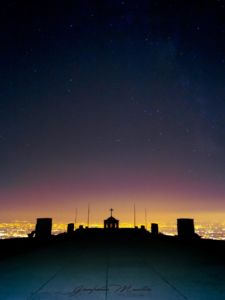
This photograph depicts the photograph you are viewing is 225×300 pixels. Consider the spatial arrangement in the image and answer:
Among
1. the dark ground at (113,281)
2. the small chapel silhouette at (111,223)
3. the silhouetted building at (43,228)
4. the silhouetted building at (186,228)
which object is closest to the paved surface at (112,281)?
the dark ground at (113,281)

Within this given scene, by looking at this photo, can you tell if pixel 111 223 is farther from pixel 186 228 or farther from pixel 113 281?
pixel 113 281

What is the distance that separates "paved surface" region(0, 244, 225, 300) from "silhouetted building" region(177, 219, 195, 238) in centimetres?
812

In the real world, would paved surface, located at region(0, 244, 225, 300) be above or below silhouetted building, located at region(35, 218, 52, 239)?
below

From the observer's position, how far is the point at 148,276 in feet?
18.0

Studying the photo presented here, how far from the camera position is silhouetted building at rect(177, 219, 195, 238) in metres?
14.7

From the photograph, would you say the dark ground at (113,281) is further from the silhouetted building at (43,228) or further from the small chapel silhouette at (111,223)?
the small chapel silhouette at (111,223)

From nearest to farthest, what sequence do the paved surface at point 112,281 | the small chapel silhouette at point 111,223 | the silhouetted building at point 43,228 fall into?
1. the paved surface at point 112,281
2. the silhouetted building at point 43,228
3. the small chapel silhouette at point 111,223

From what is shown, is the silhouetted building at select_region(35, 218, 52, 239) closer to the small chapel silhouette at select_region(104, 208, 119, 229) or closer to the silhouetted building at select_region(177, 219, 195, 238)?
the silhouetted building at select_region(177, 219, 195, 238)

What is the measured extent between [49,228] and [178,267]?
11.3m

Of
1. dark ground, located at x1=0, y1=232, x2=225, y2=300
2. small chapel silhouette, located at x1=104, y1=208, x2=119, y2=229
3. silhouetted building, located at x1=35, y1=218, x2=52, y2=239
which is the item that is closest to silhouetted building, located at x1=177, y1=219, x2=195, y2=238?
dark ground, located at x1=0, y1=232, x2=225, y2=300

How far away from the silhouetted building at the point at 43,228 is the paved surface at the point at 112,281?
30.0ft

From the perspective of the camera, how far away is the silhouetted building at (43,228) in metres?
15.8

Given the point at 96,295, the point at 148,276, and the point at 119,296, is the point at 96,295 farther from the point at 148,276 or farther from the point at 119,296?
the point at 148,276

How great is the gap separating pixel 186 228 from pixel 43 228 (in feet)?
29.1
